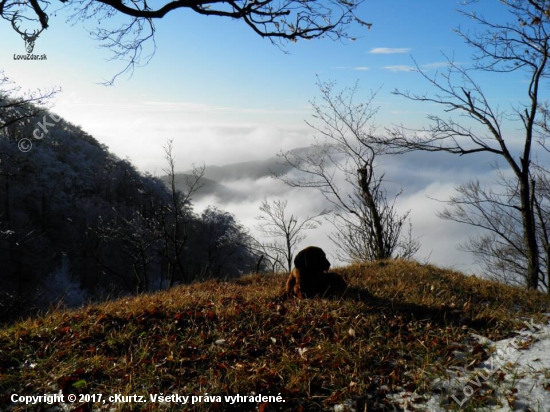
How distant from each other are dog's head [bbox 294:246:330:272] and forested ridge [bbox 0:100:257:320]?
20011mm

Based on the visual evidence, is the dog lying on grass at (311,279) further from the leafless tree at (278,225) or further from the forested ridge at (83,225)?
the forested ridge at (83,225)

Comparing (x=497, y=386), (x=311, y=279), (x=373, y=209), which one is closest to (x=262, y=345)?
(x=311, y=279)

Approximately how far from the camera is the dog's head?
21.2ft

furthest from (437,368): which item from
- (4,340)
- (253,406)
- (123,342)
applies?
(4,340)

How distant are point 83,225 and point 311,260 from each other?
3910 cm

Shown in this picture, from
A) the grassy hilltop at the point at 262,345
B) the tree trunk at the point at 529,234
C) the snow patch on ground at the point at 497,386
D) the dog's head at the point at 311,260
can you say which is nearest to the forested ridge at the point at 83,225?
the tree trunk at the point at 529,234

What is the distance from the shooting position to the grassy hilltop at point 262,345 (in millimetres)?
3662

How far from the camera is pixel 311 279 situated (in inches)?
251

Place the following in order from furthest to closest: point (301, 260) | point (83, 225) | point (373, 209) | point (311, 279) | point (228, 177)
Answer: point (228, 177)
point (83, 225)
point (373, 209)
point (301, 260)
point (311, 279)

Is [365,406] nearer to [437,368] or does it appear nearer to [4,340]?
[437,368]

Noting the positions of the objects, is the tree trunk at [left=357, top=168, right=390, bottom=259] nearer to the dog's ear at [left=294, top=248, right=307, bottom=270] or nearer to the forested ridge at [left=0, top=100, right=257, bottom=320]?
the dog's ear at [left=294, top=248, right=307, bottom=270]

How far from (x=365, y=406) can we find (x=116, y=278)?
37790mm

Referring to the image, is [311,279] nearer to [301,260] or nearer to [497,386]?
[301,260]

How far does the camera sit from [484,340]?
4.58 metres
